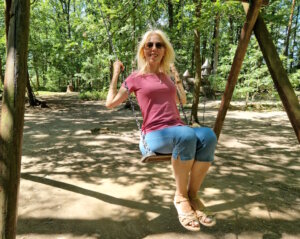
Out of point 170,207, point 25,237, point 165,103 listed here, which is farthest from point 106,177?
point 165,103

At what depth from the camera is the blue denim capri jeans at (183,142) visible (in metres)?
2.15

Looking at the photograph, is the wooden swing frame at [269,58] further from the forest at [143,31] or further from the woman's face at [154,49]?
the woman's face at [154,49]

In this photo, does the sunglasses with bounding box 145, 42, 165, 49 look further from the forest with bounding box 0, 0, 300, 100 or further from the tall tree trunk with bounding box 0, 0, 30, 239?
the tall tree trunk with bounding box 0, 0, 30, 239

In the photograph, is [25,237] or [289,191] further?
[289,191]

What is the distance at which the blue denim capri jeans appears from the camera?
215 centimetres

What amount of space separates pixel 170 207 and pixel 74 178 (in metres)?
1.70

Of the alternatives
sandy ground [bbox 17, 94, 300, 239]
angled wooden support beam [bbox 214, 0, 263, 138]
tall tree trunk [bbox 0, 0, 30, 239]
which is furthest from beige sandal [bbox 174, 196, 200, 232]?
angled wooden support beam [bbox 214, 0, 263, 138]

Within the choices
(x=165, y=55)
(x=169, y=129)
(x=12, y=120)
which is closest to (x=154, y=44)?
(x=165, y=55)

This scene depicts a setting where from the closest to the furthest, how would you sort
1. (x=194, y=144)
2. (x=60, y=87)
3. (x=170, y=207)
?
(x=194, y=144)
(x=170, y=207)
(x=60, y=87)

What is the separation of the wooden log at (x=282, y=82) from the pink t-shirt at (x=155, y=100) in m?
1.11

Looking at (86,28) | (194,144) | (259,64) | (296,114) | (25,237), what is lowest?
(25,237)

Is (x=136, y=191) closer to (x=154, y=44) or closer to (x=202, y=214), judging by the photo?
(x=202, y=214)

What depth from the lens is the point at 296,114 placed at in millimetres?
2688

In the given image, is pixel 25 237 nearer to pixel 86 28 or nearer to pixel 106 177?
pixel 106 177
